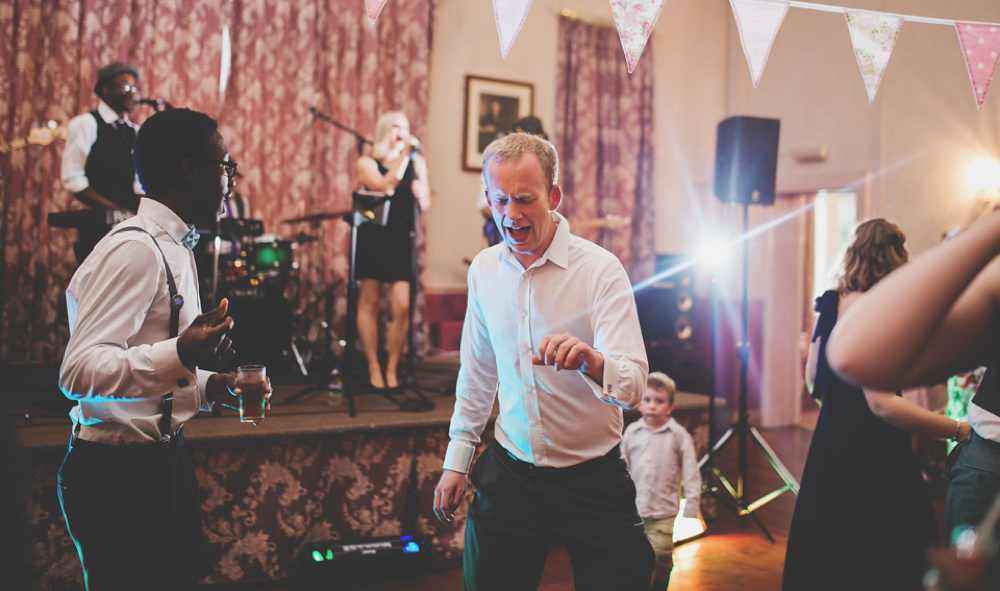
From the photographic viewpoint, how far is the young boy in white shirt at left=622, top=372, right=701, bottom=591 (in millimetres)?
2910

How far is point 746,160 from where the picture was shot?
459 cm

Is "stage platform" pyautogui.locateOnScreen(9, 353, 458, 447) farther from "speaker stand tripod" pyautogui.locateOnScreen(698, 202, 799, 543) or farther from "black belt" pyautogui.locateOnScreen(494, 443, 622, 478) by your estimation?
"black belt" pyautogui.locateOnScreen(494, 443, 622, 478)

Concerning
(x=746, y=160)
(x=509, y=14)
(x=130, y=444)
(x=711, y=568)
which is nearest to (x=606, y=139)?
(x=746, y=160)

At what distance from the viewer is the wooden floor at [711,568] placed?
3.25 metres

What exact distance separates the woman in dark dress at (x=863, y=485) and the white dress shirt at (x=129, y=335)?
6.08ft

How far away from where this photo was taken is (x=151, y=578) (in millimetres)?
1544

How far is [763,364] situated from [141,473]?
6.84 m

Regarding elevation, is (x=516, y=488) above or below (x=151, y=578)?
above

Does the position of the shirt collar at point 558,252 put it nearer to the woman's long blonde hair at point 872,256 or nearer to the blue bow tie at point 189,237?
the blue bow tie at point 189,237

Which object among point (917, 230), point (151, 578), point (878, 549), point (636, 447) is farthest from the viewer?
point (917, 230)

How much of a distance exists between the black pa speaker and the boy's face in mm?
1856

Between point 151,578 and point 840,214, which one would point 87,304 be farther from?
point 840,214

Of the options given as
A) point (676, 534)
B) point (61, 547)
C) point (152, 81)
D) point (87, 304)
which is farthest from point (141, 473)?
point (152, 81)

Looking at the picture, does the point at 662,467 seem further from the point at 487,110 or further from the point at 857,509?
the point at 487,110
